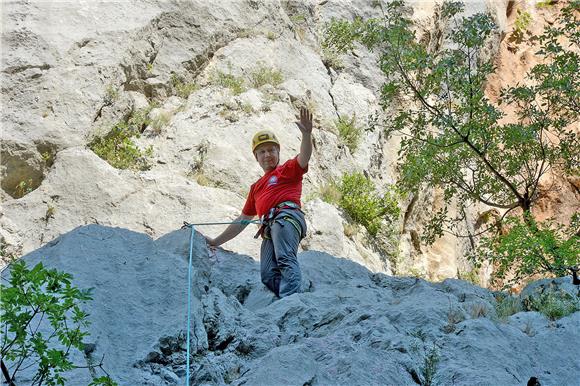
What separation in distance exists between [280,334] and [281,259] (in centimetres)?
158

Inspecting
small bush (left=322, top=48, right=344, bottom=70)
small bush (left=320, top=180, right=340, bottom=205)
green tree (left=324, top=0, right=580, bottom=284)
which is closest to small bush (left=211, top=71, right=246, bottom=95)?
small bush (left=320, top=180, right=340, bottom=205)

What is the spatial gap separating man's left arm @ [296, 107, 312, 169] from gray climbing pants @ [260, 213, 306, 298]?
544 millimetres

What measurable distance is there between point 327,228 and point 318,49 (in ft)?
20.5

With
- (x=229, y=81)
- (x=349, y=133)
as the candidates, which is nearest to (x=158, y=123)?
(x=229, y=81)

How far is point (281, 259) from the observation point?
640 centimetres

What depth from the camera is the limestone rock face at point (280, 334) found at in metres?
4.14

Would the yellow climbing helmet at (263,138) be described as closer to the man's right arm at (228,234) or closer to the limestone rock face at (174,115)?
the man's right arm at (228,234)

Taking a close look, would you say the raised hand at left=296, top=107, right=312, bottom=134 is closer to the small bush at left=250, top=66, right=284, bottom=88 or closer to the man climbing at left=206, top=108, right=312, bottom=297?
the man climbing at left=206, top=108, right=312, bottom=297

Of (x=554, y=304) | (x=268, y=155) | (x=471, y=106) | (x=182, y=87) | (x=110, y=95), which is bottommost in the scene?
(x=554, y=304)

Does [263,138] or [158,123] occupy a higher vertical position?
[158,123]

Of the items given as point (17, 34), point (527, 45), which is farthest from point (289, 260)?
point (527, 45)

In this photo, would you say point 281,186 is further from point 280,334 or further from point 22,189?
point 22,189

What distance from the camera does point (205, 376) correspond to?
13.7 ft

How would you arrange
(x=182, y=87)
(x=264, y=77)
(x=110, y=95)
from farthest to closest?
1. (x=264, y=77)
2. (x=182, y=87)
3. (x=110, y=95)
